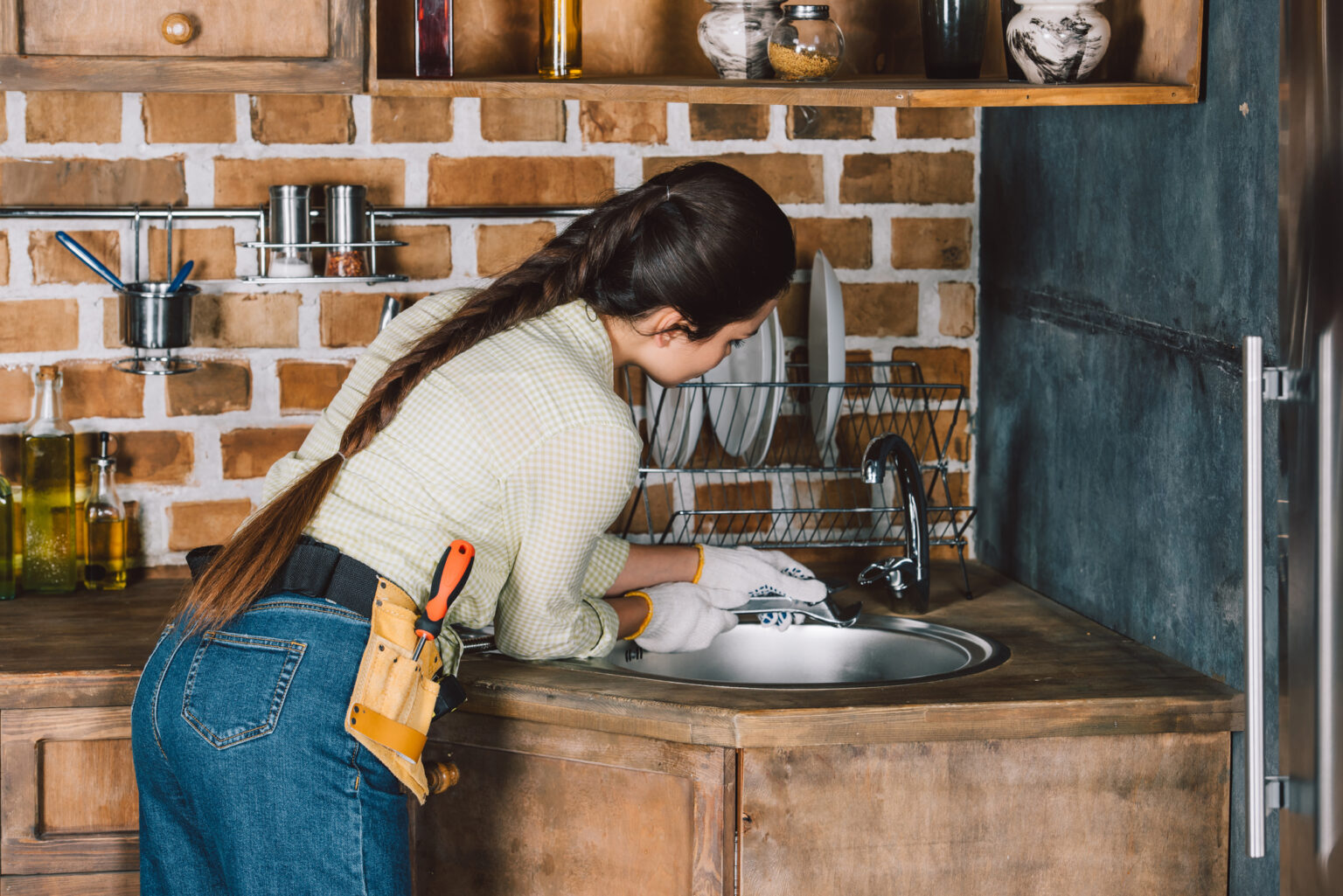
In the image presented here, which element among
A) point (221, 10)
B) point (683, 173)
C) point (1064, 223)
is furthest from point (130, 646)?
point (1064, 223)

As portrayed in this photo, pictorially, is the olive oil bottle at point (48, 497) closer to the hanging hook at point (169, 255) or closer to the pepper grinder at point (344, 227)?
the hanging hook at point (169, 255)

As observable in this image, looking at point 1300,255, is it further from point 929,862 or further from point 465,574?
point 465,574

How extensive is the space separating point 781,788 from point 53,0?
1.23 m

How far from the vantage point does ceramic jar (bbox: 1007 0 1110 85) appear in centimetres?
161

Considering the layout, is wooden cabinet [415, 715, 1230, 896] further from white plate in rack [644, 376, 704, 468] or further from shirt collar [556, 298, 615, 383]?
white plate in rack [644, 376, 704, 468]

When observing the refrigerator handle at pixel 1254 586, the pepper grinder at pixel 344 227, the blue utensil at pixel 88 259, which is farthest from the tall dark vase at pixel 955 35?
the blue utensil at pixel 88 259

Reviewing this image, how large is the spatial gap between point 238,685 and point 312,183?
95cm

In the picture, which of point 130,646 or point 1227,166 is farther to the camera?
point 130,646

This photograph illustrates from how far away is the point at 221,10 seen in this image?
5.38 feet

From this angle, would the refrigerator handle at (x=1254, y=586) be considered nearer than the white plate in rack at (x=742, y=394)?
Yes

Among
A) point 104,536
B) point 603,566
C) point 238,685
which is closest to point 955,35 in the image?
point 603,566

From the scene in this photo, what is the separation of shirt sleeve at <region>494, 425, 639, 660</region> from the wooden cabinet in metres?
0.11

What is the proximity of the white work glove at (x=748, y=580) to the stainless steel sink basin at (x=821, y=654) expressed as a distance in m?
0.07

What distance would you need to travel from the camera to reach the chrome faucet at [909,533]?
1798mm
